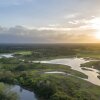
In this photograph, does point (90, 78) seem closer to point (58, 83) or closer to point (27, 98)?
point (58, 83)

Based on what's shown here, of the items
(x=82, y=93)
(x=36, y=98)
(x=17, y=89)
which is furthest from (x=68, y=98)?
(x=17, y=89)

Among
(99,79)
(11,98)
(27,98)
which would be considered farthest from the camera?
(99,79)

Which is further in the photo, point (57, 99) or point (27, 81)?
point (27, 81)

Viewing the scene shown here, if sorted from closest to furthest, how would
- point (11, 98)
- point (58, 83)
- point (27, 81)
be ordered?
point (11, 98) → point (58, 83) → point (27, 81)

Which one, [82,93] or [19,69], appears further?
[19,69]

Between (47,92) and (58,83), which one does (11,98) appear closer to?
(47,92)

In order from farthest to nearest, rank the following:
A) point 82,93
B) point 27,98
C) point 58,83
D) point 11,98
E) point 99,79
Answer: point 99,79
point 58,83
point 27,98
point 82,93
point 11,98

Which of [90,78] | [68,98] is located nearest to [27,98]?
[68,98]

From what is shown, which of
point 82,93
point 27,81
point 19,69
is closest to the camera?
point 82,93

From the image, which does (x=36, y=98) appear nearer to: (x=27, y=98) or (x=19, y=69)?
(x=27, y=98)
